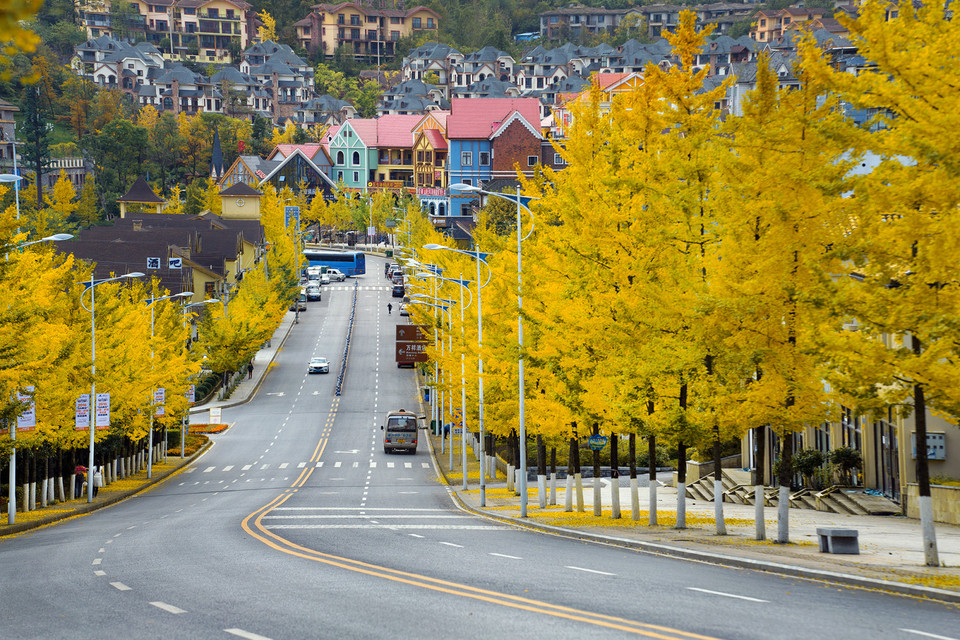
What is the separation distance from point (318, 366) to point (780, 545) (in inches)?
2798

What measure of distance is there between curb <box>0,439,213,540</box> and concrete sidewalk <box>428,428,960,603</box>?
1513 centimetres

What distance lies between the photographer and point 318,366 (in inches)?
3691

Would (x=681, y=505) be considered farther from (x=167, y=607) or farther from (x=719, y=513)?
(x=167, y=607)

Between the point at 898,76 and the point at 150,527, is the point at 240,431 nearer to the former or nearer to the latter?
the point at 150,527

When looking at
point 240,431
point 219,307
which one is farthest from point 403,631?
point 219,307

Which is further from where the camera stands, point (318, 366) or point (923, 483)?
point (318, 366)

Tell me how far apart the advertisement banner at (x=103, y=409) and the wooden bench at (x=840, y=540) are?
3075 cm

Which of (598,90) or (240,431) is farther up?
(598,90)

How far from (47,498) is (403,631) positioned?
118ft

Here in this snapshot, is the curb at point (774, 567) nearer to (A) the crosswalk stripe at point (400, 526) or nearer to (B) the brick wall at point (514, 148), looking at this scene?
(A) the crosswalk stripe at point (400, 526)

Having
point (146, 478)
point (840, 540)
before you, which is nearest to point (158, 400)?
point (146, 478)

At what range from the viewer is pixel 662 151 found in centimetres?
2969

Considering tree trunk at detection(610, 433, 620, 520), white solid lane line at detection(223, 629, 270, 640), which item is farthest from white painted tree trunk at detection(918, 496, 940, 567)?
tree trunk at detection(610, 433, 620, 520)

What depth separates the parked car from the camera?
9375 centimetres
